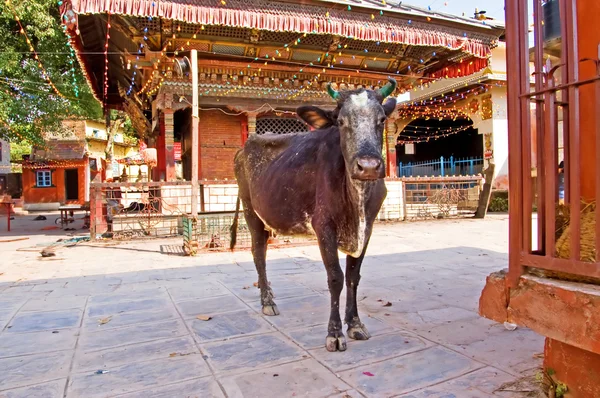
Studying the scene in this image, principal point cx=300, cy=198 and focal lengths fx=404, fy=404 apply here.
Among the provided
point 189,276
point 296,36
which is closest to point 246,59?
point 296,36

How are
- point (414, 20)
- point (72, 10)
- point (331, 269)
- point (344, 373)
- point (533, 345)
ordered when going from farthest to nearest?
point (414, 20) → point (72, 10) → point (331, 269) → point (533, 345) → point (344, 373)

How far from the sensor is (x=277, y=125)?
11.9 meters

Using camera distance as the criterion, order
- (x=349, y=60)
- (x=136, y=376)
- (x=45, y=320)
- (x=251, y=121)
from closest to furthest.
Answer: (x=136, y=376), (x=45, y=320), (x=251, y=121), (x=349, y=60)

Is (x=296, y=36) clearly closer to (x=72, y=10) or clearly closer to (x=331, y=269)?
(x=72, y=10)

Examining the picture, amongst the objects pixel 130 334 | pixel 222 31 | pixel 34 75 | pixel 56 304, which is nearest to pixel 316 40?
pixel 222 31

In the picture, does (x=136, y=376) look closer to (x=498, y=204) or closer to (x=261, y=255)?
(x=261, y=255)

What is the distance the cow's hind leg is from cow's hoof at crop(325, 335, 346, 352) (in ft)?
3.17

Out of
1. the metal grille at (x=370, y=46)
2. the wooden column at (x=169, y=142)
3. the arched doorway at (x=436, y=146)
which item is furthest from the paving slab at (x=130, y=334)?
the arched doorway at (x=436, y=146)

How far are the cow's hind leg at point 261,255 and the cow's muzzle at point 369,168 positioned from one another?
1.77 m

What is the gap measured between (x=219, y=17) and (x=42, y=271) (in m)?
5.59

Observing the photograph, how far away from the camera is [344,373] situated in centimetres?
247

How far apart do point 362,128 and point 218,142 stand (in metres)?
8.82

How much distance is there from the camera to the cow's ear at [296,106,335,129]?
322 cm

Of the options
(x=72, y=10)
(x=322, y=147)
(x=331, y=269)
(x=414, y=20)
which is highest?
(x=414, y=20)
